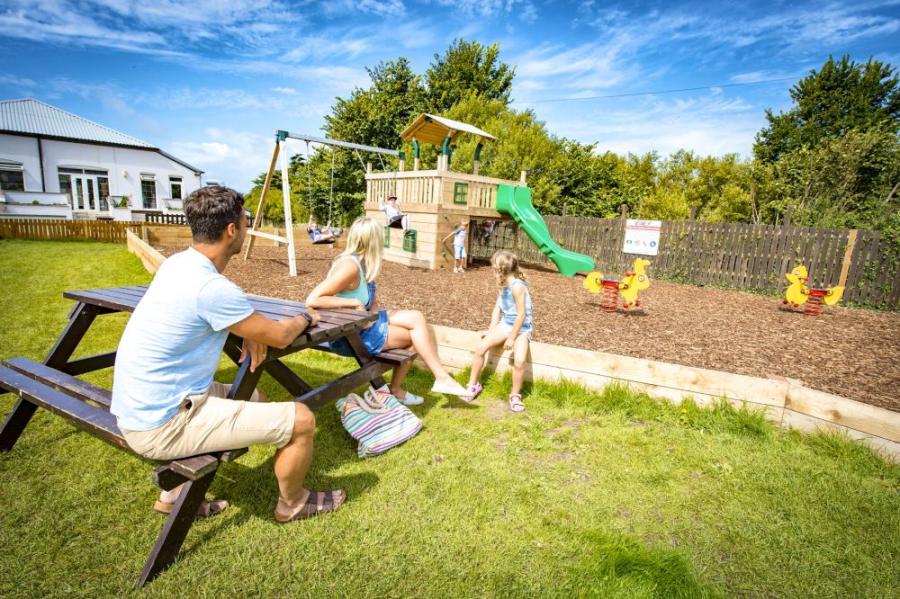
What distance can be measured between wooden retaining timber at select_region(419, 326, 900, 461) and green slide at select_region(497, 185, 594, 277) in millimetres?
8877

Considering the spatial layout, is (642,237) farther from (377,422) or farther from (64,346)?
(64,346)

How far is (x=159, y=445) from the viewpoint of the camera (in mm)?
2018

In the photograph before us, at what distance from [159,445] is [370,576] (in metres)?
1.12

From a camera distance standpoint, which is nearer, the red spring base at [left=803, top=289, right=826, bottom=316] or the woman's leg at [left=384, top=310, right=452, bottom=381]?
the woman's leg at [left=384, top=310, right=452, bottom=381]

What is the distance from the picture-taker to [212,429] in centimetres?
210

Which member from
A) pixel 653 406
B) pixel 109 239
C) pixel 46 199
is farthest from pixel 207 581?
pixel 46 199

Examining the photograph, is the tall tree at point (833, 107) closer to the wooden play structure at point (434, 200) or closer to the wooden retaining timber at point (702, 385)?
the wooden play structure at point (434, 200)

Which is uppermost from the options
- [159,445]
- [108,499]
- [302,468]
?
[159,445]

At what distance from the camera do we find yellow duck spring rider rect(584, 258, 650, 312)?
23.7 feet

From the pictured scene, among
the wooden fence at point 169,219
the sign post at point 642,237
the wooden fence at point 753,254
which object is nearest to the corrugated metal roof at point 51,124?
the wooden fence at point 169,219

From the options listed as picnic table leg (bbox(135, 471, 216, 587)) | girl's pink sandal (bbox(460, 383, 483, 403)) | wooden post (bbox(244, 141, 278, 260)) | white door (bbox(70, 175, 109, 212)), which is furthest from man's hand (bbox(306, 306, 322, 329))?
white door (bbox(70, 175, 109, 212))

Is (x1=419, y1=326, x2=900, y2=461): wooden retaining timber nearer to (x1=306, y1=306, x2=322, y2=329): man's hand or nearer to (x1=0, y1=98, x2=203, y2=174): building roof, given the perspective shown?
(x1=306, y1=306, x2=322, y2=329): man's hand

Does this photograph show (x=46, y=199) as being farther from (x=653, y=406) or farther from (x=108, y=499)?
(x=653, y=406)

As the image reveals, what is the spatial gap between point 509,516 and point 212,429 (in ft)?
5.31
